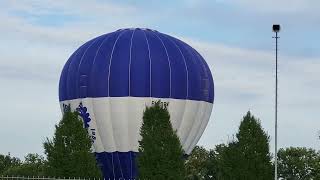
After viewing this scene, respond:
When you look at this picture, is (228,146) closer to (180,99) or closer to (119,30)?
(180,99)

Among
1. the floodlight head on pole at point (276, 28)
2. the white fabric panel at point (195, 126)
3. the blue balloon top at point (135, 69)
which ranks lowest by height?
the white fabric panel at point (195, 126)

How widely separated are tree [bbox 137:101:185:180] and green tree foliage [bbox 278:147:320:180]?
202 feet

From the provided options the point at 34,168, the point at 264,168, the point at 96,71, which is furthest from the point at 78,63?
the point at 34,168

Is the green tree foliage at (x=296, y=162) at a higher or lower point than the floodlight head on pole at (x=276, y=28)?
lower

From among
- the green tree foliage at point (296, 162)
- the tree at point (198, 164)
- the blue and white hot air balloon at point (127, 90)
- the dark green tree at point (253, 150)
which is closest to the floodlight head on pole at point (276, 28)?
the dark green tree at point (253, 150)

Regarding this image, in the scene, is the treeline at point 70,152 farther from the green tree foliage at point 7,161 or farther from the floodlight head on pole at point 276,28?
the green tree foliage at point 7,161

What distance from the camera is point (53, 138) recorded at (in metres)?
54.2

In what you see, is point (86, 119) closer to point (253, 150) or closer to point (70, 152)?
point (70, 152)

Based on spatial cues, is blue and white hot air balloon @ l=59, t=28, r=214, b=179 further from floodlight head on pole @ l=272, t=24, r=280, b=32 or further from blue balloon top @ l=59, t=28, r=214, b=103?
floodlight head on pole @ l=272, t=24, r=280, b=32

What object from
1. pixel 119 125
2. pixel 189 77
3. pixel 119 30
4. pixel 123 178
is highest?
pixel 119 30

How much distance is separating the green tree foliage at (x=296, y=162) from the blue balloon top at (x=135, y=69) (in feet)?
174

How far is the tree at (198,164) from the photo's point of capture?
107m

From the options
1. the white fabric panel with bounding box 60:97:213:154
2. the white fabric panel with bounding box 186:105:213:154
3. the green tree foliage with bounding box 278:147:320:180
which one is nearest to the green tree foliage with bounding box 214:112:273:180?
the white fabric panel with bounding box 60:97:213:154

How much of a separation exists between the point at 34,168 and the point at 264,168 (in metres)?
60.8
